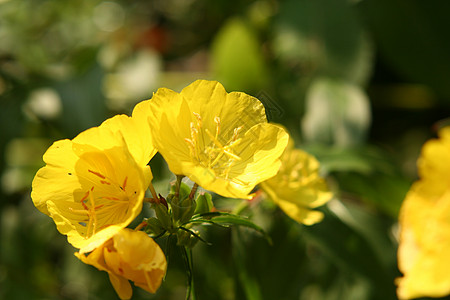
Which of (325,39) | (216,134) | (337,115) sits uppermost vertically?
(216,134)

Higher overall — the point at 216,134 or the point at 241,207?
the point at 216,134

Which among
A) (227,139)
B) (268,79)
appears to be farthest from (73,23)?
(227,139)

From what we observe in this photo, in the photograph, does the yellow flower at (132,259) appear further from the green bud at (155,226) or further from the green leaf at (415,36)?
the green leaf at (415,36)

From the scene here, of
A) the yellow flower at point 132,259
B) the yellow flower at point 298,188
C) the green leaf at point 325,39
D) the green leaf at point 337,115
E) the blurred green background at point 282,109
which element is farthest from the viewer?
the green leaf at point 325,39

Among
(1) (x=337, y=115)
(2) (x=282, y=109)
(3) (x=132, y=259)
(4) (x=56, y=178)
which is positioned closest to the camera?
(3) (x=132, y=259)

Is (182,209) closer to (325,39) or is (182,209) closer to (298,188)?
(298,188)

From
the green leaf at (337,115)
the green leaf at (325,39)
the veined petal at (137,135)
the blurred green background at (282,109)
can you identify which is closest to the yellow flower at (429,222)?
the blurred green background at (282,109)

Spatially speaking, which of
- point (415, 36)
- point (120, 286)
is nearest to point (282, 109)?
point (120, 286)
